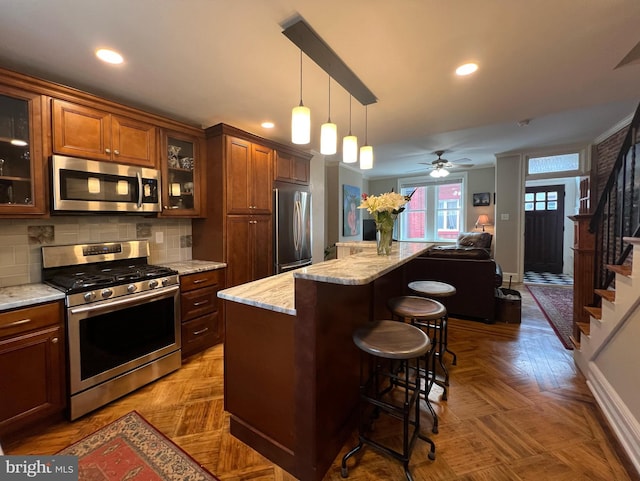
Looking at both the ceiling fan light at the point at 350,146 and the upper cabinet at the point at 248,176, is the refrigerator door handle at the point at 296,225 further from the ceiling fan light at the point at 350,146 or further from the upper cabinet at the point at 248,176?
the ceiling fan light at the point at 350,146

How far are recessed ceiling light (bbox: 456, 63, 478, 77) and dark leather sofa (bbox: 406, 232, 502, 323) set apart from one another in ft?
6.20

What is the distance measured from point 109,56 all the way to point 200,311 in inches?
82.1

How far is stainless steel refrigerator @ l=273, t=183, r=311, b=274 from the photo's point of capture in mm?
3436

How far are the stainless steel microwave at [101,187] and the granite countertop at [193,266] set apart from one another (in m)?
0.58

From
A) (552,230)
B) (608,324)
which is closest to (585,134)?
(552,230)

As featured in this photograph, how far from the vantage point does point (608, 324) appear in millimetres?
1990

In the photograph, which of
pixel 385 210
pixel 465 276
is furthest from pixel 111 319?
pixel 465 276

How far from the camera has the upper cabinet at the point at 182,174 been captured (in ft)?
8.89

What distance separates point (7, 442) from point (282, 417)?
169 cm

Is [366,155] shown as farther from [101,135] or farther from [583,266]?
[583,266]

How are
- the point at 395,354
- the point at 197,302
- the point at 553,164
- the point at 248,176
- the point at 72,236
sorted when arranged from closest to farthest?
1. the point at 395,354
2. the point at 72,236
3. the point at 197,302
4. the point at 248,176
5. the point at 553,164

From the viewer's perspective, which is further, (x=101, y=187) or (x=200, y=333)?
(x=200, y=333)

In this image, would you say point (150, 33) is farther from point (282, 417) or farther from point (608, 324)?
point (608, 324)

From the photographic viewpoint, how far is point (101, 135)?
2256 millimetres
